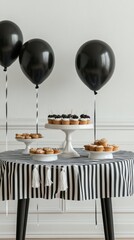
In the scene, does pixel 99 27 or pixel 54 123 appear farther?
pixel 99 27

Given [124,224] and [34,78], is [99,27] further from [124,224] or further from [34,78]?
[124,224]

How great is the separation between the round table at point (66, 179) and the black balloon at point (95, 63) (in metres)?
0.64

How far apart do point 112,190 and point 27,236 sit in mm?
1418

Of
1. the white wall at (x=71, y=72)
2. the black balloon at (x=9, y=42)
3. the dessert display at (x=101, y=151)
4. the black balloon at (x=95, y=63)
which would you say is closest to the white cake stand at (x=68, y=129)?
the dessert display at (x=101, y=151)

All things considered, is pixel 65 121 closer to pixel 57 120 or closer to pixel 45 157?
pixel 57 120

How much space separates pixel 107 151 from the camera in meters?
3.26

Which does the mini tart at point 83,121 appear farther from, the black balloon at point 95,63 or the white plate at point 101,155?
the black balloon at point 95,63

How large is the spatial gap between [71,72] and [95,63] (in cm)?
73

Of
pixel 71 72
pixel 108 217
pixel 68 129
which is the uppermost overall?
pixel 71 72

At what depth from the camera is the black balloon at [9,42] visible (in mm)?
3590

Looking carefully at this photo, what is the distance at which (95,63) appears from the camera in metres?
3.52

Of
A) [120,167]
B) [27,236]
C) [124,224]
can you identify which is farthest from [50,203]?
[120,167]

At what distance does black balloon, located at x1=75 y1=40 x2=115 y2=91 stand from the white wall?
0.62 meters

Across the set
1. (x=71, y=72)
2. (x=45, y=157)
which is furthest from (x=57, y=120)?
(x=71, y=72)
